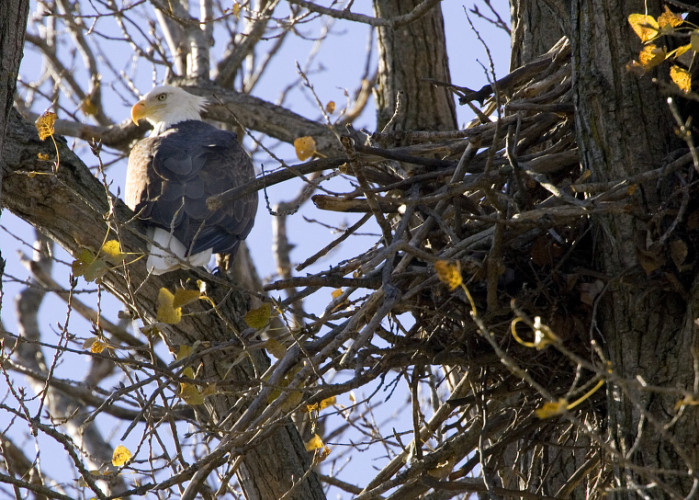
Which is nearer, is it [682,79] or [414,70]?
[682,79]

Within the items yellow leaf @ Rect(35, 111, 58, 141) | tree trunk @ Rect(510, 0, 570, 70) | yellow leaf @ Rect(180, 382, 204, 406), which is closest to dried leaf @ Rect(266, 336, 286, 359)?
yellow leaf @ Rect(180, 382, 204, 406)

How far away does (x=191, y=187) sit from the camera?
5.99m

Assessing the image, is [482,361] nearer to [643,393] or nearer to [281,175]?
[643,393]

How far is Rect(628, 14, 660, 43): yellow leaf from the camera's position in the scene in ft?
8.80

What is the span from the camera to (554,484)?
486cm

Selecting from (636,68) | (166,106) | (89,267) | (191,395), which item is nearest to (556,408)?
(636,68)

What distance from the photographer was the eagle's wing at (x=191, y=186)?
19.0ft

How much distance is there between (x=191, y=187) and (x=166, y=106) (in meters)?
1.86

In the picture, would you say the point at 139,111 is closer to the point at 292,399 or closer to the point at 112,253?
the point at 112,253

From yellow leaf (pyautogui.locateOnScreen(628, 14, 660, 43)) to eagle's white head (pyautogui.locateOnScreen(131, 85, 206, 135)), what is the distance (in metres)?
5.21

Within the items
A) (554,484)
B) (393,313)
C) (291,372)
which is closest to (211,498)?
(291,372)

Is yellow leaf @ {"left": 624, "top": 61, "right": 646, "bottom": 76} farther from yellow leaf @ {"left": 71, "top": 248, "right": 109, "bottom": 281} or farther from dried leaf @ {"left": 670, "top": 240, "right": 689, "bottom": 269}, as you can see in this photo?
yellow leaf @ {"left": 71, "top": 248, "right": 109, "bottom": 281}

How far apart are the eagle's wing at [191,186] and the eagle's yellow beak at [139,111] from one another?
696 millimetres

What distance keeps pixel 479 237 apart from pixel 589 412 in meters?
0.90
